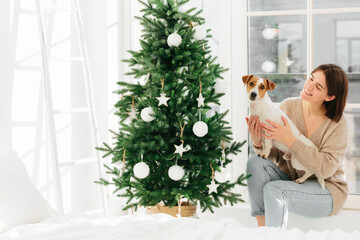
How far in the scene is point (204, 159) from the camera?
8.05ft

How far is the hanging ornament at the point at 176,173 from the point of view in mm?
2350

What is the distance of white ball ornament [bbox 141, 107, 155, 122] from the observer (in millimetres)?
2393

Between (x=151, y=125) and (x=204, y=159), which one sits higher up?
(x=151, y=125)

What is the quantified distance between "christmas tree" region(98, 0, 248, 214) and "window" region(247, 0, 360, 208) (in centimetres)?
70

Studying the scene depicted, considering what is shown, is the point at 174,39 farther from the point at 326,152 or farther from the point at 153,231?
the point at 153,231

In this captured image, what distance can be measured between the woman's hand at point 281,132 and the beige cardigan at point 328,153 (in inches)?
1.5

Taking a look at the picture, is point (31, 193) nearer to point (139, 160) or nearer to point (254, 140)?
point (139, 160)

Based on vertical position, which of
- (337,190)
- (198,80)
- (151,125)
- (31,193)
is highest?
(198,80)

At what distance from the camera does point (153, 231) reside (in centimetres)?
155

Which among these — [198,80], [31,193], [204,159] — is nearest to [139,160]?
[204,159]

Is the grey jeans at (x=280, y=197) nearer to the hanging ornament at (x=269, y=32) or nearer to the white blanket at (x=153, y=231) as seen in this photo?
the white blanket at (x=153, y=231)

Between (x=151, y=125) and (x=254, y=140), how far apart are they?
24.9 inches

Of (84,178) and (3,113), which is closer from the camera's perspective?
(3,113)

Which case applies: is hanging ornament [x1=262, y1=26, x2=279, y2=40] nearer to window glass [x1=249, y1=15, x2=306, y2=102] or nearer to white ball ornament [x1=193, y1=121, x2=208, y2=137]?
window glass [x1=249, y1=15, x2=306, y2=102]
